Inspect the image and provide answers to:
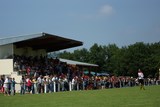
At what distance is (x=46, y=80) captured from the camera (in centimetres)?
3753

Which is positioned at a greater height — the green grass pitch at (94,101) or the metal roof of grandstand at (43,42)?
the metal roof of grandstand at (43,42)

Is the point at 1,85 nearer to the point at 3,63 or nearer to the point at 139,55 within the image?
the point at 3,63

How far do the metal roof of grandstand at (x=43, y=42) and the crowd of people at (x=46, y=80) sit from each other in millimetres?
1889

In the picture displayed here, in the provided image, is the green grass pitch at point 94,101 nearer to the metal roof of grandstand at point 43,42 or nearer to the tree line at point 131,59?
the metal roof of grandstand at point 43,42

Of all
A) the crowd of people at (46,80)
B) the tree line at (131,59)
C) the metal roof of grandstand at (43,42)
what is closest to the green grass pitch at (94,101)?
the crowd of people at (46,80)

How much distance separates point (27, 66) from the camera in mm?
42000

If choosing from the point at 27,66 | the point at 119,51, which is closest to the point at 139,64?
the point at 119,51

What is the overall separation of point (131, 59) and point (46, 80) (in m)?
68.7

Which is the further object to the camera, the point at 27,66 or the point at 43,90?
the point at 27,66

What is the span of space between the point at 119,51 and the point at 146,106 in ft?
328

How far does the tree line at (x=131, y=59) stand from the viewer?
10044 cm

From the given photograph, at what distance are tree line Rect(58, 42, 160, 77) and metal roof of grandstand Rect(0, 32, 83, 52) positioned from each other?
4880cm

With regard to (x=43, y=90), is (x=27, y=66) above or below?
above

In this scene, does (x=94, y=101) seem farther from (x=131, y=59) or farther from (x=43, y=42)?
(x=131, y=59)
